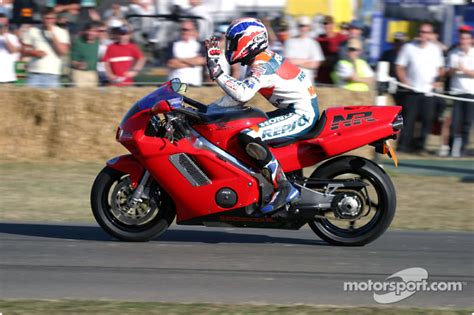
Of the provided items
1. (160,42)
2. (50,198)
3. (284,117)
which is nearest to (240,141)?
(284,117)

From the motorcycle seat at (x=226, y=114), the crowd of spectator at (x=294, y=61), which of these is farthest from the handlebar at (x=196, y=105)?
the crowd of spectator at (x=294, y=61)

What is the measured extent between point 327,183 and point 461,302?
5.92 feet

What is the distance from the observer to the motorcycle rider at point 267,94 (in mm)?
7121

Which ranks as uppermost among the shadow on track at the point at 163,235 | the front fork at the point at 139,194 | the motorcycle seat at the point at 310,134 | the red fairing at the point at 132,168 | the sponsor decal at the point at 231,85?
the sponsor decal at the point at 231,85

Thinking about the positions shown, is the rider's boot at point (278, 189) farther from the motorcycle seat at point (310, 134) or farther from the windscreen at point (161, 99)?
the windscreen at point (161, 99)

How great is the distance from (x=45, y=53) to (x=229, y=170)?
6.00m

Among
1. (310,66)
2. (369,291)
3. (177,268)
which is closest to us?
(369,291)

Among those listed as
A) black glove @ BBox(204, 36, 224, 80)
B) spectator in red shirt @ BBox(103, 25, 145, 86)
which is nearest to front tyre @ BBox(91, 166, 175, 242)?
black glove @ BBox(204, 36, 224, 80)

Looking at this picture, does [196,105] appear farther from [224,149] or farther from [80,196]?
[80,196]

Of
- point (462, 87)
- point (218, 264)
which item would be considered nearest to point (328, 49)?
point (462, 87)

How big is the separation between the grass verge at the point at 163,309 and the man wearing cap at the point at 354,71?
7.40m

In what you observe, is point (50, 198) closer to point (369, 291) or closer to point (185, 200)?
point (185, 200)

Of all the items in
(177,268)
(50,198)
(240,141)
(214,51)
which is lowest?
(50,198)

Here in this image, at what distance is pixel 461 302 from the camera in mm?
5816
